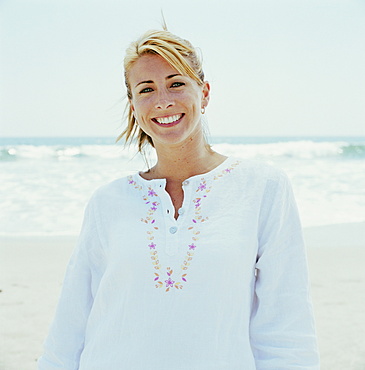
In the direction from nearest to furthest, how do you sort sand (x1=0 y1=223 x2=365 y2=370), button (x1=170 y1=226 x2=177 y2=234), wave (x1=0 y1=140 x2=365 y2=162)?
button (x1=170 y1=226 x2=177 y2=234) < sand (x1=0 y1=223 x2=365 y2=370) < wave (x1=0 y1=140 x2=365 y2=162)

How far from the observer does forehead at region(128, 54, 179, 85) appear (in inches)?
70.0

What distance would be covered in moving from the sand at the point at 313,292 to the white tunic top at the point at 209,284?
2.27 m

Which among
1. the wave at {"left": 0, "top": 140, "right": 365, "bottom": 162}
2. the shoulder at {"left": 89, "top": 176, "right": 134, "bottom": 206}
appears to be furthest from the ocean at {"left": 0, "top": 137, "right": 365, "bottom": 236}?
the shoulder at {"left": 89, "top": 176, "right": 134, "bottom": 206}

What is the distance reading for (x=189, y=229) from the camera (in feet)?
5.63

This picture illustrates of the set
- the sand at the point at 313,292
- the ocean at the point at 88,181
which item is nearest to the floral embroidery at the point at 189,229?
the ocean at the point at 88,181

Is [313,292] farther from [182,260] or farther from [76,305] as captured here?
[182,260]

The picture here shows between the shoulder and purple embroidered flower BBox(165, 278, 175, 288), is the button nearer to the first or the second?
purple embroidered flower BBox(165, 278, 175, 288)

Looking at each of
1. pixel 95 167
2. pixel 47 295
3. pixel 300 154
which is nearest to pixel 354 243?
pixel 47 295

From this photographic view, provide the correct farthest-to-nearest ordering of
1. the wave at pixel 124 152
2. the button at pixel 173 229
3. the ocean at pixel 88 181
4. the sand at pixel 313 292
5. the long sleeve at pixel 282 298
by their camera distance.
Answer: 1. the wave at pixel 124 152
2. the ocean at pixel 88 181
3. the sand at pixel 313 292
4. the button at pixel 173 229
5. the long sleeve at pixel 282 298

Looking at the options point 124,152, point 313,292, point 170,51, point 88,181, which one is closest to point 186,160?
point 170,51

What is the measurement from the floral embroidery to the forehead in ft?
1.12

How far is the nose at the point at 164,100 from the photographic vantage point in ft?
5.75

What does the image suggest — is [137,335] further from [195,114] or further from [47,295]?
[47,295]

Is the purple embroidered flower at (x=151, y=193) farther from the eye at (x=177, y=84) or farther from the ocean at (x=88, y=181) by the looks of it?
the eye at (x=177, y=84)
